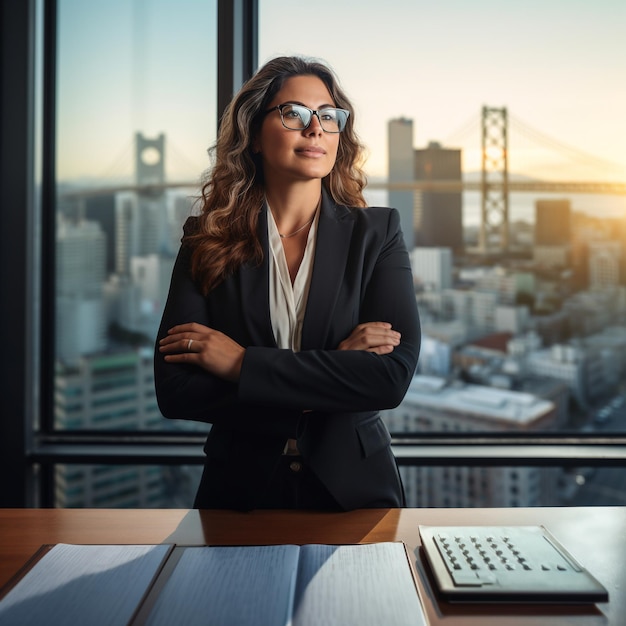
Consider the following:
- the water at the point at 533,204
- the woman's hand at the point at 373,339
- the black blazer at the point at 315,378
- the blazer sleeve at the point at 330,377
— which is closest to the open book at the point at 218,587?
the black blazer at the point at 315,378

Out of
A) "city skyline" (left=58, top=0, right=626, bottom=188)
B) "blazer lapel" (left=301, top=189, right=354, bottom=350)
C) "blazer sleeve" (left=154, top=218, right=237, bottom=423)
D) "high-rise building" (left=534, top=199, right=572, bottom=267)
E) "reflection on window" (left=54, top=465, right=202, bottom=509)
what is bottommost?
"reflection on window" (left=54, top=465, right=202, bottom=509)

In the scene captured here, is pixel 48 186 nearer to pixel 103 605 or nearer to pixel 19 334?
pixel 19 334

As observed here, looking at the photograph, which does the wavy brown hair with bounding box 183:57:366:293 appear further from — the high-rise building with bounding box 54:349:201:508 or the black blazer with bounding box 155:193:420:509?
the high-rise building with bounding box 54:349:201:508

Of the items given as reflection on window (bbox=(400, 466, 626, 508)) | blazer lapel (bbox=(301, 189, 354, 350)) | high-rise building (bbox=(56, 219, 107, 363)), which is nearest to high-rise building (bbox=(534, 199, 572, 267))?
reflection on window (bbox=(400, 466, 626, 508))

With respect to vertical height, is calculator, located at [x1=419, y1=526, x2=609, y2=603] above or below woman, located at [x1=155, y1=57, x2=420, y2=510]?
below

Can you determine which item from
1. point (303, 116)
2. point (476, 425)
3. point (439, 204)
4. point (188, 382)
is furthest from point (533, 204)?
point (188, 382)

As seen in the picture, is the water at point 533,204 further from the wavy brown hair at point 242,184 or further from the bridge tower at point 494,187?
the wavy brown hair at point 242,184
